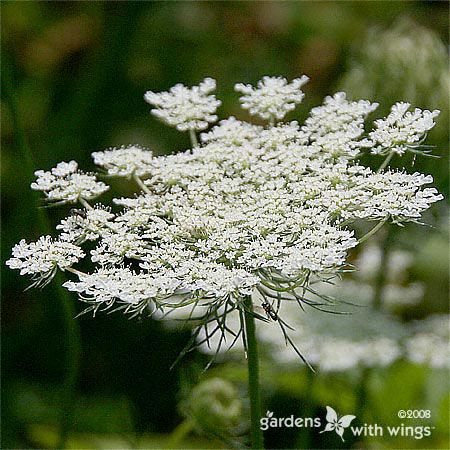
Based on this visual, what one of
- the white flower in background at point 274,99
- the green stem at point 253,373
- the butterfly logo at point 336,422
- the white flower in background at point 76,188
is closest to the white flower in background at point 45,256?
the white flower in background at point 76,188

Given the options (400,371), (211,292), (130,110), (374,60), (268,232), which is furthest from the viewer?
(130,110)

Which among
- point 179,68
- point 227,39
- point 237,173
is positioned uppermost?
point 227,39

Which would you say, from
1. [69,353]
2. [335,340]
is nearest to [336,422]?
[335,340]

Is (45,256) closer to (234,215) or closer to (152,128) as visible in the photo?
(234,215)

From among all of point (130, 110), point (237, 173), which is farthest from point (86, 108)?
point (237, 173)

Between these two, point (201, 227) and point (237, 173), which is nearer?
point (201, 227)

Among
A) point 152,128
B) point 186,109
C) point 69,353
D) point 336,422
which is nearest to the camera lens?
point 69,353

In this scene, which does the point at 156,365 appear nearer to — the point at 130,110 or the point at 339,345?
the point at 339,345
